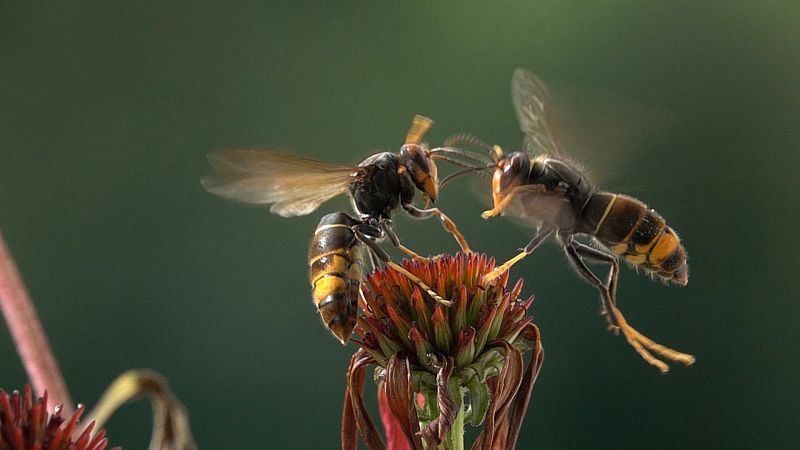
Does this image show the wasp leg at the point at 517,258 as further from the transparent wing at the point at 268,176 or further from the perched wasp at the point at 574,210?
the transparent wing at the point at 268,176

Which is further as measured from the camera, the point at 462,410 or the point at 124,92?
the point at 124,92

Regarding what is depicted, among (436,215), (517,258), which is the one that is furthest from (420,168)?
(517,258)

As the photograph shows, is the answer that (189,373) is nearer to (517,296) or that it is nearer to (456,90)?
(456,90)

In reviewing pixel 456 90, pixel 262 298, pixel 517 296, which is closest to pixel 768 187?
pixel 456 90

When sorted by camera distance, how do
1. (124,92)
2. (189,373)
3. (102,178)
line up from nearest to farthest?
1. (189,373)
2. (102,178)
3. (124,92)

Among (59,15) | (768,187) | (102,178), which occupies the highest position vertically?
(59,15)

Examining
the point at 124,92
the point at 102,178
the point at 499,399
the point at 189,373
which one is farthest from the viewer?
the point at 124,92

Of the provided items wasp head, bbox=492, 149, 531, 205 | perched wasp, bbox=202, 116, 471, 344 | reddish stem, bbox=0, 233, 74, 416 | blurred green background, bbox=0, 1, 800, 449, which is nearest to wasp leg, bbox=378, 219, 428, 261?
perched wasp, bbox=202, 116, 471, 344
